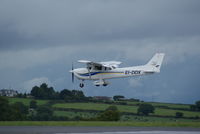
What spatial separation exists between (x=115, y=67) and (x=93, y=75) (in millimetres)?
3282

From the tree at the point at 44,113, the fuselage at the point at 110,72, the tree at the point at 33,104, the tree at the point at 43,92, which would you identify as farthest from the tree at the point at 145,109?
the tree at the point at 43,92

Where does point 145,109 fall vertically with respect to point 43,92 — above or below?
below

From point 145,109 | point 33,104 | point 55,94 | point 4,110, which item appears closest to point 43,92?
point 55,94

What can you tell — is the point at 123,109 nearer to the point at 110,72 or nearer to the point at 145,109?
the point at 145,109

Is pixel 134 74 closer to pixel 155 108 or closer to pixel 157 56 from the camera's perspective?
pixel 157 56

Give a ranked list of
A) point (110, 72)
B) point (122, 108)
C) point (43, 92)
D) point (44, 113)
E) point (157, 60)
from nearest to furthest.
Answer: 1. point (157, 60)
2. point (110, 72)
3. point (44, 113)
4. point (122, 108)
5. point (43, 92)

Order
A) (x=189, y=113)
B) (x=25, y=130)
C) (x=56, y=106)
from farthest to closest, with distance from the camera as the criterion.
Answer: (x=56, y=106)
(x=189, y=113)
(x=25, y=130)

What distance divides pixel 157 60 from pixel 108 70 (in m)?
6.94

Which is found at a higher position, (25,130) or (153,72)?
(153,72)

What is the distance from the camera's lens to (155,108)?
8556 cm

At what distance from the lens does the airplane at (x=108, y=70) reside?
2527 inches

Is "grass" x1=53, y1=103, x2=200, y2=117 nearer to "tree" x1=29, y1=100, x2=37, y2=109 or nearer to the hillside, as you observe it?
the hillside

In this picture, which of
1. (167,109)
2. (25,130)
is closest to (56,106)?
(167,109)

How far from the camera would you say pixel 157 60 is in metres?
64.4
